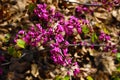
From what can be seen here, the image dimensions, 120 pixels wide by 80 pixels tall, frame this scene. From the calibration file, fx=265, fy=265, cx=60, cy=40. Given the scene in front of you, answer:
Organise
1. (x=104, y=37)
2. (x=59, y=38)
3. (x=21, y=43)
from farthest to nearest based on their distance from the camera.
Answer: (x=104, y=37)
(x=59, y=38)
(x=21, y=43)

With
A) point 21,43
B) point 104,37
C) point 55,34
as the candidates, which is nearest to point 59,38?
point 55,34

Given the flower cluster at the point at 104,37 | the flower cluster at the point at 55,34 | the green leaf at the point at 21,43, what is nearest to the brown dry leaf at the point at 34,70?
the flower cluster at the point at 55,34

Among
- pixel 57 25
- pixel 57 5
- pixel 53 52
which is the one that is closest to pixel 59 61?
pixel 53 52

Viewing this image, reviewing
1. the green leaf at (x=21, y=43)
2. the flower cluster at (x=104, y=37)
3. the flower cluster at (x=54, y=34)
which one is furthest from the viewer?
the flower cluster at (x=104, y=37)

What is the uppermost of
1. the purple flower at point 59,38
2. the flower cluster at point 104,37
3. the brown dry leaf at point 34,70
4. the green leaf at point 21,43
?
the green leaf at point 21,43

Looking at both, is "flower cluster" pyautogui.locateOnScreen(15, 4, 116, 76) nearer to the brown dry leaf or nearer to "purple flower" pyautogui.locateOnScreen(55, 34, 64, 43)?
"purple flower" pyautogui.locateOnScreen(55, 34, 64, 43)

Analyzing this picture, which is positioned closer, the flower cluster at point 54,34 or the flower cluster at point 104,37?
the flower cluster at point 54,34

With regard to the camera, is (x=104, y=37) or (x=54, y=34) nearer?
(x=54, y=34)

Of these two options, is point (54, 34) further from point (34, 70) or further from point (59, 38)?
point (34, 70)

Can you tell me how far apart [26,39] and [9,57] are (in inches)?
24.0

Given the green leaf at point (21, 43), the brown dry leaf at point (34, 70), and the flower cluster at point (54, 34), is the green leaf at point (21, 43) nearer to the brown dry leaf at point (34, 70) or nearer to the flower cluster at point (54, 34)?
the flower cluster at point (54, 34)

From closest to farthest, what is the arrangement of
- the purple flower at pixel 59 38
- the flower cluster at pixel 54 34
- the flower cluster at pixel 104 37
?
the flower cluster at pixel 54 34 → the purple flower at pixel 59 38 → the flower cluster at pixel 104 37

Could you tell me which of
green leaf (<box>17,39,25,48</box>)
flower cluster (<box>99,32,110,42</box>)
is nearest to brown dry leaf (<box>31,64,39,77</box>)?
green leaf (<box>17,39,25,48</box>)

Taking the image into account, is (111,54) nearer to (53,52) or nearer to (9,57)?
(53,52)
